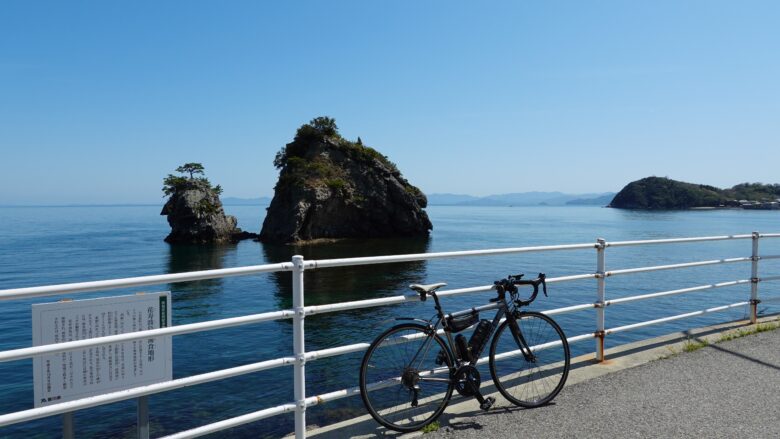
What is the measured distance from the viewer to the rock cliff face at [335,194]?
66.9 metres

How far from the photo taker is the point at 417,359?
4.43m

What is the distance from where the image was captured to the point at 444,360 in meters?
4.56

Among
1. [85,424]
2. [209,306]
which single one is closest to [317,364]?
[85,424]

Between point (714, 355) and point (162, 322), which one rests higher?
point (162, 322)

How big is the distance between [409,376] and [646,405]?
2363mm

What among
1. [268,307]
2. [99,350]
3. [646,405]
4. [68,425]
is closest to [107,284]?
[99,350]

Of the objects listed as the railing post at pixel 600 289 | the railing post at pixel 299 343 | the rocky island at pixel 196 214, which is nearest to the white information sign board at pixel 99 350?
the railing post at pixel 299 343

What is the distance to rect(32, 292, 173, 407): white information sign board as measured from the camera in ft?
10.5

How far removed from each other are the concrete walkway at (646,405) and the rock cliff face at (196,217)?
70256mm

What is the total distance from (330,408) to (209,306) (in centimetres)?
1927

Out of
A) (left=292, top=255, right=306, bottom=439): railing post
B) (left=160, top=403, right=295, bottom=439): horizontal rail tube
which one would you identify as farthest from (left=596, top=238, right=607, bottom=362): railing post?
(left=160, top=403, right=295, bottom=439): horizontal rail tube

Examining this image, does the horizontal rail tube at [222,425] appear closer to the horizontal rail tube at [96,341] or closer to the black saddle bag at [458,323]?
the horizontal rail tube at [96,341]

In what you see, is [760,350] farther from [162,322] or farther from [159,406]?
[159,406]

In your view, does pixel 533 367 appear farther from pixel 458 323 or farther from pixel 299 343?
pixel 299 343
